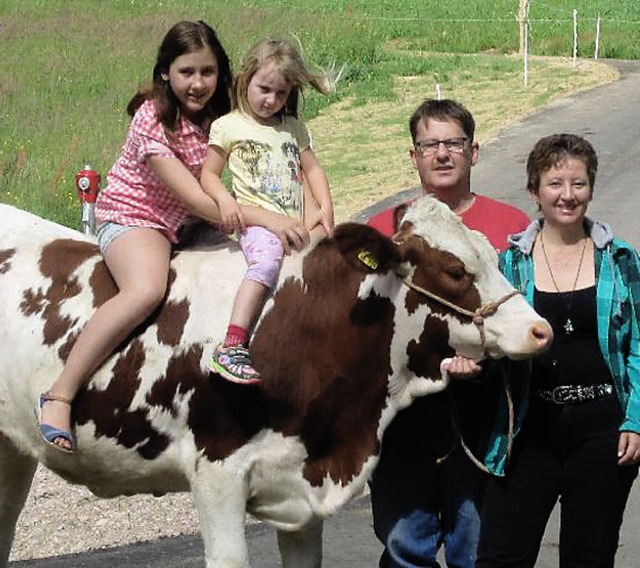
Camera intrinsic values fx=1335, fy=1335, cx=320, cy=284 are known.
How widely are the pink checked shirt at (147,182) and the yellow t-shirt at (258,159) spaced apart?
18 cm

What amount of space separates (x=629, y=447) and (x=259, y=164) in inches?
64.7

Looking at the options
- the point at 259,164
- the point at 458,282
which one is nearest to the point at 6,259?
the point at 259,164

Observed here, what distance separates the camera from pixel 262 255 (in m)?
4.73

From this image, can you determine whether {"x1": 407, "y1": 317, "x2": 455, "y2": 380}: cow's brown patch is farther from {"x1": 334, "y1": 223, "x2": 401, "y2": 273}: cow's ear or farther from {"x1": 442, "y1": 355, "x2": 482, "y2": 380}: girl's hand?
{"x1": 334, "y1": 223, "x2": 401, "y2": 273}: cow's ear

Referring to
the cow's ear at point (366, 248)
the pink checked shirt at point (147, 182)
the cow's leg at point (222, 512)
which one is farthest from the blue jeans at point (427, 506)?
the pink checked shirt at point (147, 182)

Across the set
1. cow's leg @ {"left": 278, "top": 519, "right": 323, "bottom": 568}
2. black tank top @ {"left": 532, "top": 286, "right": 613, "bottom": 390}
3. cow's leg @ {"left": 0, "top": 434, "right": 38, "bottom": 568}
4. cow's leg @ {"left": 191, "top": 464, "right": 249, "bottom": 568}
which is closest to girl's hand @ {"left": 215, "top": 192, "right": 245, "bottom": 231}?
cow's leg @ {"left": 191, "top": 464, "right": 249, "bottom": 568}

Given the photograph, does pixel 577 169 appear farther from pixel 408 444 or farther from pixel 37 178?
pixel 37 178

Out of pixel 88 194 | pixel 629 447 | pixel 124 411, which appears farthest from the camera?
pixel 88 194

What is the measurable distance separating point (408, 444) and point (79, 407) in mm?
1233

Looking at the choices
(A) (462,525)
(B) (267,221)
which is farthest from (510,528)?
(B) (267,221)

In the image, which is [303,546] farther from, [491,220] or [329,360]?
[491,220]

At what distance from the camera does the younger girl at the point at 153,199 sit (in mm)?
4844

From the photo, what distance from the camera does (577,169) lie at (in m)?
4.50

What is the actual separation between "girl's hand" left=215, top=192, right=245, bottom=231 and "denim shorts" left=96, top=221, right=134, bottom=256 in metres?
0.43
